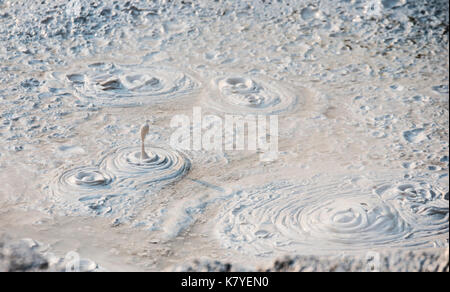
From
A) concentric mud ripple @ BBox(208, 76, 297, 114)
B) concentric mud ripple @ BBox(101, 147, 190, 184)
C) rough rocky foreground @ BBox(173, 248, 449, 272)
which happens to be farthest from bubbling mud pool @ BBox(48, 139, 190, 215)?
rough rocky foreground @ BBox(173, 248, 449, 272)

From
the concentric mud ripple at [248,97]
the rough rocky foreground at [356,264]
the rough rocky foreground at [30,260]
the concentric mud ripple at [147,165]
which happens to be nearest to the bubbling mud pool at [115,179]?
the concentric mud ripple at [147,165]

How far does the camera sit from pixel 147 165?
8.07ft

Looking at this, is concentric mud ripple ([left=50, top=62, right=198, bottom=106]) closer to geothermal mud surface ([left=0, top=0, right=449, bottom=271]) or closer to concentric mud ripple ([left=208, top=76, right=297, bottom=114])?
geothermal mud surface ([left=0, top=0, right=449, bottom=271])

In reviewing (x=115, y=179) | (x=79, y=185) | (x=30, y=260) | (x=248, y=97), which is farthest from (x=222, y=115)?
(x=30, y=260)

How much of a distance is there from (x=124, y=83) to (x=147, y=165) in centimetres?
76

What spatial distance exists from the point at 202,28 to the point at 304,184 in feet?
4.90

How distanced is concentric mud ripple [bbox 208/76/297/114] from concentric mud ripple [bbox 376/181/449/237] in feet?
2.55

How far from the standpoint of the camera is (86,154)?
100 inches

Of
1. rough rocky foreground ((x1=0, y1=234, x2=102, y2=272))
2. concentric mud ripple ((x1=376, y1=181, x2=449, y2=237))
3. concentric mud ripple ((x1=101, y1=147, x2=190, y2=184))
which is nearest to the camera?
rough rocky foreground ((x1=0, y1=234, x2=102, y2=272))

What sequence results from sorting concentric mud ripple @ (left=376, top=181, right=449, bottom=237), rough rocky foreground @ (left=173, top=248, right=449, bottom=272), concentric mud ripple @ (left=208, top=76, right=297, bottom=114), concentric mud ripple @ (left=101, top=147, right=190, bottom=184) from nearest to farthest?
1. rough rocky foreground @ (left=173, top=248, right=449, bottom=272)
2. concentric mud ripple @ (left=376, top=181, right=449, bottom=237)
3. concentric mud ripple @ (left=101, top=147, right=190, bottom=184)
4. concentric mud ripple @ (left=208, top=76, right=297, bottom=114)

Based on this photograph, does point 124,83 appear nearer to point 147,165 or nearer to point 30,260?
point 147,165

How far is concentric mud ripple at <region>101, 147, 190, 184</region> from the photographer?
2.41 meters
